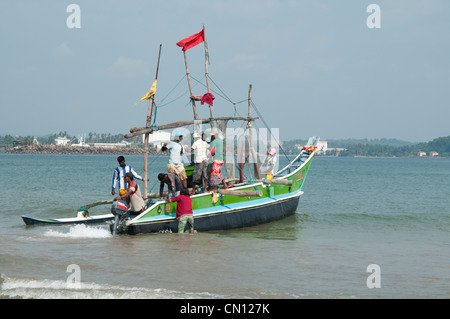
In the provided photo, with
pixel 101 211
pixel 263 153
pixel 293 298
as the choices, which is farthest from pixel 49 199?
pixel 293 298

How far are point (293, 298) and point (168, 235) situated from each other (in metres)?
5.88

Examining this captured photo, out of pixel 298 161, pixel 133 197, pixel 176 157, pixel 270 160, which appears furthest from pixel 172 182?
pixel 298 161

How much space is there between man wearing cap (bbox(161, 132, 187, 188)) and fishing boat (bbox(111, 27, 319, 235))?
0.53m

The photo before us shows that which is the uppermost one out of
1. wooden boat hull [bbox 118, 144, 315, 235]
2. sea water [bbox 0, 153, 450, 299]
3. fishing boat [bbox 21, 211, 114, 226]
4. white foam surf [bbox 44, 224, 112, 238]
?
wooden boat hull [bbox 118, 144, 315, 235]

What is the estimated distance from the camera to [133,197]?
1402 centimetres

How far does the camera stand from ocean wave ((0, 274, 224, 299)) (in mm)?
8555

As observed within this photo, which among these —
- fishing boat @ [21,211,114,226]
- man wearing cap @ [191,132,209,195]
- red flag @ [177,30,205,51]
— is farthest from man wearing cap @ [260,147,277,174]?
fishing boat @ [21,211,114,226]

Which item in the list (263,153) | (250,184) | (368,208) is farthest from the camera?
(368,208)

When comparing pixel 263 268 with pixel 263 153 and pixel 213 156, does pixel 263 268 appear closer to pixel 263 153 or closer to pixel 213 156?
pixel 213 156

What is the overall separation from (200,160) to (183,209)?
5.38ft

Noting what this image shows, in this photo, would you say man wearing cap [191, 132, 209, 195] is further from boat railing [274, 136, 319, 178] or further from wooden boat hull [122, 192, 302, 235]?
boat railing [274, 136, 319, 178]

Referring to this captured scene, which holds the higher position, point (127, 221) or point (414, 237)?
point (127, 221)
